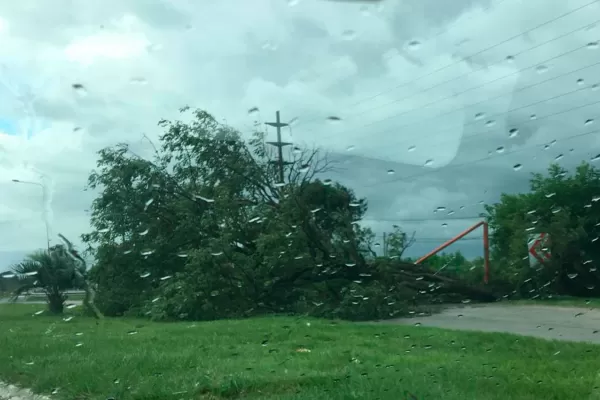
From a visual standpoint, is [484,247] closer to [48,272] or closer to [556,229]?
[556,229]

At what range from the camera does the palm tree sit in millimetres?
12273

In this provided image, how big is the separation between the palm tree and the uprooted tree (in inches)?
23.5

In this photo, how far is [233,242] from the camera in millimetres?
15023

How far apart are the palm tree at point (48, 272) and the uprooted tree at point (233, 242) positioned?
60cm

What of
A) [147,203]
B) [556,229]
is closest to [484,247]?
[556,229]

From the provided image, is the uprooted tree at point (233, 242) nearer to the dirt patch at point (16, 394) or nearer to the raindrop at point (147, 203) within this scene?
the raindrop at point (147, 203)

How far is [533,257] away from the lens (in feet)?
44.2

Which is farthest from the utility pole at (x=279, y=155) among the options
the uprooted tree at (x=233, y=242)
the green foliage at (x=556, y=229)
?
the green foliage at (x=556, y=229)

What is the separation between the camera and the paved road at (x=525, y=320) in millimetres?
10992

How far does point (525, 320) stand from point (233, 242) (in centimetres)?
604

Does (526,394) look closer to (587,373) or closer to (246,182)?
(587,373)

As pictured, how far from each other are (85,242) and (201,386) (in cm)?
665

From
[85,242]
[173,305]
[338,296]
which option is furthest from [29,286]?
[338,296]

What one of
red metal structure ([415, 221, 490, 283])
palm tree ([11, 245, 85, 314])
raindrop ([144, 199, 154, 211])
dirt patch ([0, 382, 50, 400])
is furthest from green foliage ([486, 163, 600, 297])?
dirt patch ([0, 382, 50, 400])
